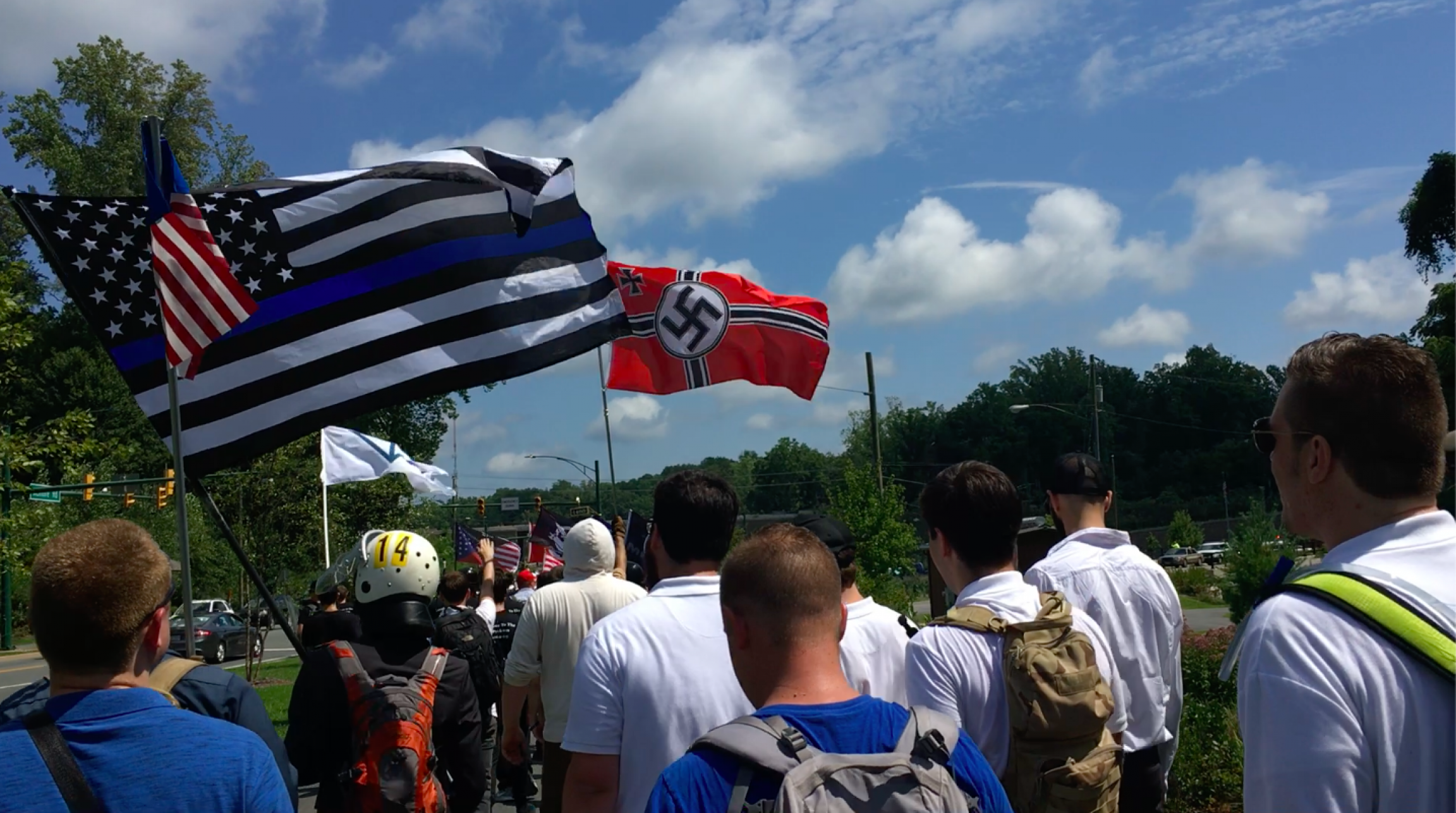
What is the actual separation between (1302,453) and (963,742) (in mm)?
844

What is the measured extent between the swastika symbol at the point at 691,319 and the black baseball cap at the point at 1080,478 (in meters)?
8.24

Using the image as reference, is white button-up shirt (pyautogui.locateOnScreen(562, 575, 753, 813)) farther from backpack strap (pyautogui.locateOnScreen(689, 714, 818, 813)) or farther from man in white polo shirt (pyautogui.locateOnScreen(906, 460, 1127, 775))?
backpack strap (pyautogui.locateOnScreen(689, 714, 818, 813))

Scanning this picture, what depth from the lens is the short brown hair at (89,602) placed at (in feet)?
7.87

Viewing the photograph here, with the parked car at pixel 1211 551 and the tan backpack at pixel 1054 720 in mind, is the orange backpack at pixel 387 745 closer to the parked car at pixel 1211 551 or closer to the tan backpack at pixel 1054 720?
the tan backpack at pixel 1054 720

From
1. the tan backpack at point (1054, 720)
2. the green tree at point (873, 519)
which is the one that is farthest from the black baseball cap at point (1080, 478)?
the green tree at point (873, 519)

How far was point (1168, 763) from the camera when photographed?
4504mm

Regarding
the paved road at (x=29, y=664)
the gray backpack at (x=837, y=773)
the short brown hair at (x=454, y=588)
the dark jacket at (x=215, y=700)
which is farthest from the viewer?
the paved road at (x=29, y=664)

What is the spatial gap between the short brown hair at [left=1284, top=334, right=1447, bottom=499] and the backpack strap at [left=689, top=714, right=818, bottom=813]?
3.68 ft

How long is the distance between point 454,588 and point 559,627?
13.4 ft

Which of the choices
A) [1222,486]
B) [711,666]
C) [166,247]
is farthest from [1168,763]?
[1222,486]

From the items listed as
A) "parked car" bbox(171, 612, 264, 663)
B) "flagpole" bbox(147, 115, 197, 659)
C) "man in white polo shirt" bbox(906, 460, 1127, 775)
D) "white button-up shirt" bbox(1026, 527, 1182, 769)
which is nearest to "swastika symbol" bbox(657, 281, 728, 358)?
"flagpole" bbox(147, 115, 197, 659)

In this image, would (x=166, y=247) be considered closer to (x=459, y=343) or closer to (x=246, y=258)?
(x=246, y=258)

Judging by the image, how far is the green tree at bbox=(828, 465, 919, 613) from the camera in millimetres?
32281

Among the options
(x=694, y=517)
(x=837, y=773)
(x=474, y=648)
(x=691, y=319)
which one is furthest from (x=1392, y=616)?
(x=691, y=319)
